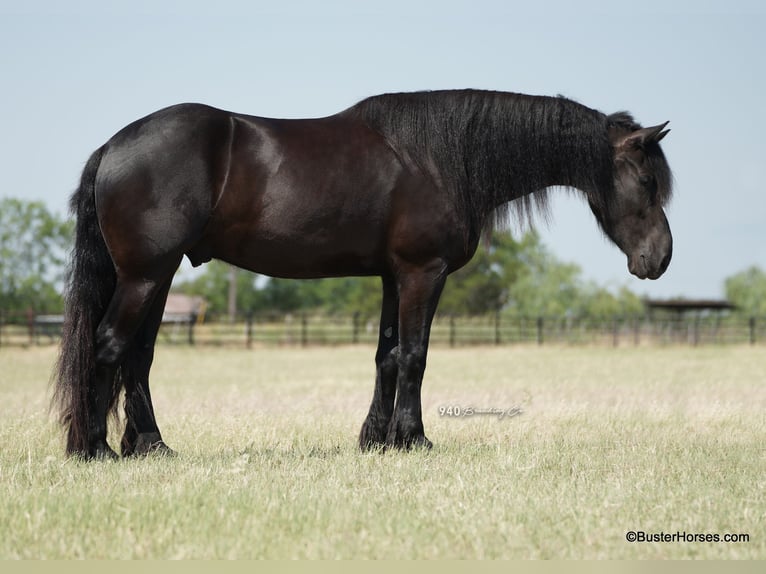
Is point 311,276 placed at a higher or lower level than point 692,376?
higher

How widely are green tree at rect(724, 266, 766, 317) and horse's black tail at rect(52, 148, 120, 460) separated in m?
93.3

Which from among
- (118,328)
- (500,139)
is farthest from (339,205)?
(118,328)

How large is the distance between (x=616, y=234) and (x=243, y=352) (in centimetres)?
2471

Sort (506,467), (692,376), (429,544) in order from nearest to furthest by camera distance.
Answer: (429,544) → (506,467) → (692,376)

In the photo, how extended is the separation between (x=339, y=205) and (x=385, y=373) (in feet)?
4.70

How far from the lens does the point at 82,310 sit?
614cm

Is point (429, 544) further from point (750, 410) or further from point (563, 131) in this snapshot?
point (750, 410)

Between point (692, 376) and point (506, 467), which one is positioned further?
point (692, 376)

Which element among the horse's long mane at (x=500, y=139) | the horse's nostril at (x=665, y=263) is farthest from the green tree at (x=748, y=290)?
the horse's long mane at (x=500, y=139)

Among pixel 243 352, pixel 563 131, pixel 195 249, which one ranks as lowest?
pixel 243 352

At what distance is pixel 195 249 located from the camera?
20.6 feet

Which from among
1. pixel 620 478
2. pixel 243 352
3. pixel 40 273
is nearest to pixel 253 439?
pixel 620 478

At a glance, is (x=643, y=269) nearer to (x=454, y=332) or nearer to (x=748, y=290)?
(x=454, y=332)

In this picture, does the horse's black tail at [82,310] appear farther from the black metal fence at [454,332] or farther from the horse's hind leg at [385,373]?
A: the black metal fence at [454,332]
